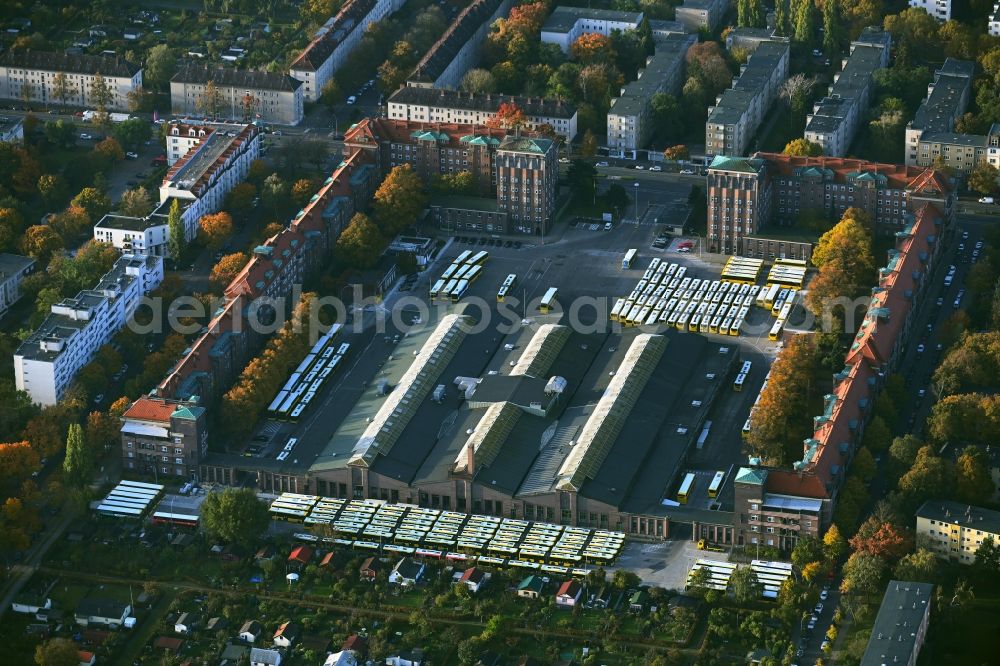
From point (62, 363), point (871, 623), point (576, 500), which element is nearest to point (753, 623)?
point (871, 623)

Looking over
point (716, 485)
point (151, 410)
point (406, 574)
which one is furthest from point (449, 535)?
point (151, 410)

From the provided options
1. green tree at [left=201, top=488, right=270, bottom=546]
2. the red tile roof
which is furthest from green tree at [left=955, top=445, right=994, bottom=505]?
the red tile roof

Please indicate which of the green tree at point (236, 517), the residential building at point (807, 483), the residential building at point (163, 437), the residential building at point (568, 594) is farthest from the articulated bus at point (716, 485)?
the residential building at point (163, 437)

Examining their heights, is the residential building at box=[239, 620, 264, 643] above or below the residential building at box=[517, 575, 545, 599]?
below

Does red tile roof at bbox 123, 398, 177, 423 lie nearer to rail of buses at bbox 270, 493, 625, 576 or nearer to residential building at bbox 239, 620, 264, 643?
rail of buses at bbox 270, 493, 625, 576

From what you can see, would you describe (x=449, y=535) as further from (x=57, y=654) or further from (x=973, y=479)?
(x=973, y=479)

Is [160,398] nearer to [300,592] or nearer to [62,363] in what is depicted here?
[62,363]
